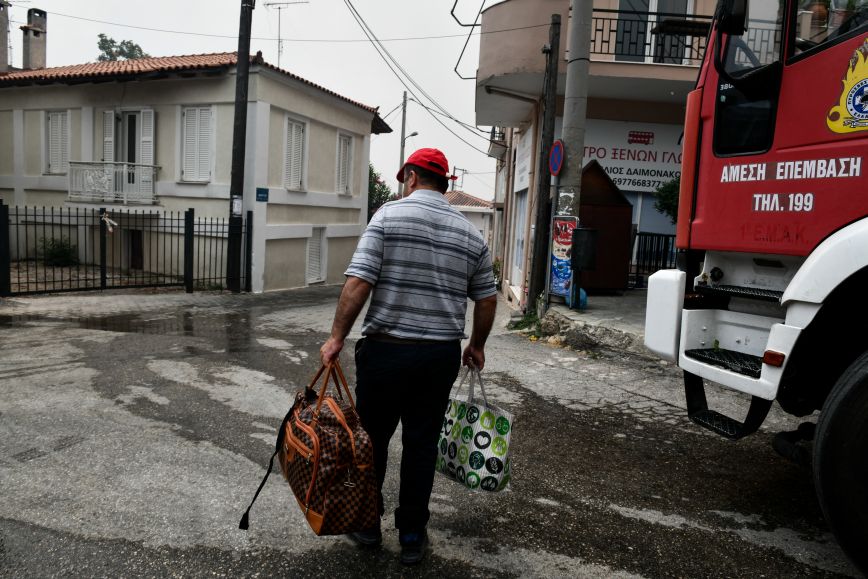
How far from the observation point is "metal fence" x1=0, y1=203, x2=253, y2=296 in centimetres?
1419

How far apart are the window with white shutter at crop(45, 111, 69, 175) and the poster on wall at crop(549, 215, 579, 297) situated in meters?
14.1

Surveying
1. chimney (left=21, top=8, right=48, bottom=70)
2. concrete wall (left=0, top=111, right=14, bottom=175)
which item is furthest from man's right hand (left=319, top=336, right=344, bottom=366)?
chimney (left=21, top=8, right=48, bottom=70)

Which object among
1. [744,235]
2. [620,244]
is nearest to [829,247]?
[744,235]

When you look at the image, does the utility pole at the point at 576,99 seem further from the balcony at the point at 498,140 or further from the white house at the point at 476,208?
the white house at the point at 476,208

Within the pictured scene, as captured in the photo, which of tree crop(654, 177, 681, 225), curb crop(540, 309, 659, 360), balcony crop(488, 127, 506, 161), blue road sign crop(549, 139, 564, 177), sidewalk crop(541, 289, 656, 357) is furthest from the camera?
balcony crop(488, 127, 506, 161)

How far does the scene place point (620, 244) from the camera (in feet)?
36.2

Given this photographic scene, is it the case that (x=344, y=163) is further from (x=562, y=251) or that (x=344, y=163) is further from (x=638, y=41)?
(x=562, y=251)

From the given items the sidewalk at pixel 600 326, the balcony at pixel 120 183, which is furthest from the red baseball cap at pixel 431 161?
the balcony at pixel 120 183

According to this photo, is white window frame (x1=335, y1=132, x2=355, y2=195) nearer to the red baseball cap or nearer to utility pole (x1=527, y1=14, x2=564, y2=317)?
utility pole (x1=527, y1=14, x2=564, y2=317)

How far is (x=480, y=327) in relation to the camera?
11.2ft

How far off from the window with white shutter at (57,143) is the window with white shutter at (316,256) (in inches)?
258

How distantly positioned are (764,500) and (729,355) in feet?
3.10

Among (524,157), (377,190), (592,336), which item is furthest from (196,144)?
(377,190)

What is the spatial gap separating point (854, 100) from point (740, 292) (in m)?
1.09
